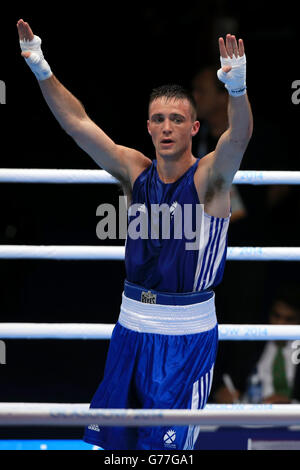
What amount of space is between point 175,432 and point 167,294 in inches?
20.8

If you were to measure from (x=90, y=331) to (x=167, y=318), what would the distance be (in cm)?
71

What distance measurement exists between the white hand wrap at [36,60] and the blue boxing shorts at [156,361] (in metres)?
0.92

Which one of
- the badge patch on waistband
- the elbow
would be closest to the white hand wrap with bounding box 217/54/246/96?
the elbow

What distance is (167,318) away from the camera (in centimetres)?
301

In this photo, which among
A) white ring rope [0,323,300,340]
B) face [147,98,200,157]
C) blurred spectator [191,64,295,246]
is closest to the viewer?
face [147,98,200,157]

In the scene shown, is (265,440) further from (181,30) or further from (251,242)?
(181,30)

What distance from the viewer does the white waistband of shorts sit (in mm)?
3008

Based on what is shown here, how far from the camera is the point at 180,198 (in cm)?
304

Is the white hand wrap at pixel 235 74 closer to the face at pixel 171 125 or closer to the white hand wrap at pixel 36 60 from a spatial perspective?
the face at pixel 171 125

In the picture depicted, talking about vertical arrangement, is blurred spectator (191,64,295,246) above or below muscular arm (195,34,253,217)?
above

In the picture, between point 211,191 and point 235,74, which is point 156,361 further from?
point 235,74

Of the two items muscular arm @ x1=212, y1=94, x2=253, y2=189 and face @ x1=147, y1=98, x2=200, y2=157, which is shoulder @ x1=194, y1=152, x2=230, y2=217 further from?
face @ x1=147, y1=98, x2=200, y2=157

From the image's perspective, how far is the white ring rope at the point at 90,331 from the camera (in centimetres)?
361

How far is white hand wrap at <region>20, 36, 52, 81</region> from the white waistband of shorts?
983 mm
